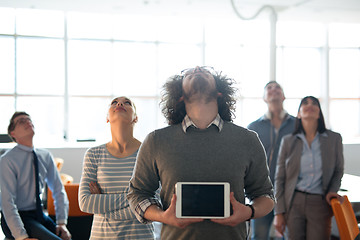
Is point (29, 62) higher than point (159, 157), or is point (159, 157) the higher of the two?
point (29, 62)

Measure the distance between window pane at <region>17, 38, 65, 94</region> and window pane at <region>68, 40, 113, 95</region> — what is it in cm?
24

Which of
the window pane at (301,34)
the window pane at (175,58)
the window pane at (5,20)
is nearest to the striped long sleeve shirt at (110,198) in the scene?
the window pane at (175,58)

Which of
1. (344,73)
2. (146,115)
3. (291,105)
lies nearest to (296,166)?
(146,115)

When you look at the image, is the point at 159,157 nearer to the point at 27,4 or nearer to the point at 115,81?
the point at 27,4

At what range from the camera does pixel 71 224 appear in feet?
11.7

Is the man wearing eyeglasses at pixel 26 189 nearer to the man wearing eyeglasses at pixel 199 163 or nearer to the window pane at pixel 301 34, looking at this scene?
the man wearing eyeglasses at pixel 199 163

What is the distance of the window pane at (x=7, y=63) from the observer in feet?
27.0

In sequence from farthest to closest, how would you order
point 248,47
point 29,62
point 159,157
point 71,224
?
point 248,47
point 29,62
point 71,224
point 159,157

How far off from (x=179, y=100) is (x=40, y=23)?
305 inches

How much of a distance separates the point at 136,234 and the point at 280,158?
4.98ft

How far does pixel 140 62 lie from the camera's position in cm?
895

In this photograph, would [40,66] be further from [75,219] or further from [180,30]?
[75,219]

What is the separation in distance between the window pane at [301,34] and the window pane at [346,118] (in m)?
1.66

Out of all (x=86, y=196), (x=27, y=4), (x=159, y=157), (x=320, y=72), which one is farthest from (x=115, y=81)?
(x=159, y=157)
